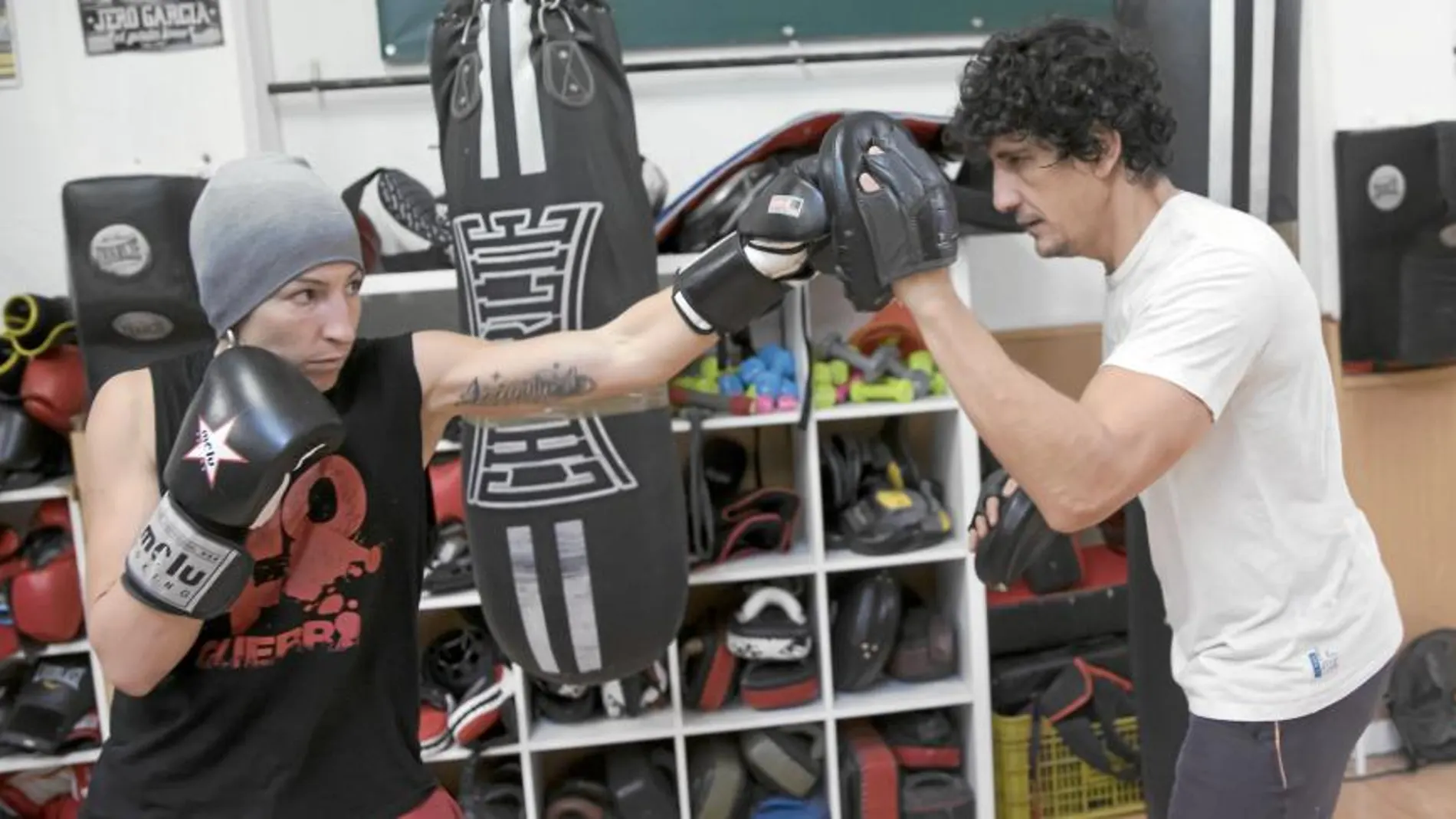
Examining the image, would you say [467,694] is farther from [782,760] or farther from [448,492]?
[782,760]

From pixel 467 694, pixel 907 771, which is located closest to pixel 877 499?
pixel 907 771

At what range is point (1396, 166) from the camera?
278cm

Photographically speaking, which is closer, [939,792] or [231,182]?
[231,182]

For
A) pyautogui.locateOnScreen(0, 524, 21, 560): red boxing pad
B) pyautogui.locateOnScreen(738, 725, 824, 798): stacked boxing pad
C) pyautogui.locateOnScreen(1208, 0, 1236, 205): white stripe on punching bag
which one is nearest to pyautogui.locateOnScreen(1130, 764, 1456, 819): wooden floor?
pyautogui.locateOnScreen(738, 725, 824, 798): stacked boxing pad

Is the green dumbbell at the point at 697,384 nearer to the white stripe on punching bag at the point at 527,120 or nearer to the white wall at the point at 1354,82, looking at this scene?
the white stripe on punching bag at the point at 527,120

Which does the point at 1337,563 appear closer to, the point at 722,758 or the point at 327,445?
the point at 327,445

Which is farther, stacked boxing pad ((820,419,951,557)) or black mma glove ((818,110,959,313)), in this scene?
stacked boxing pad ((820,419,951,557))

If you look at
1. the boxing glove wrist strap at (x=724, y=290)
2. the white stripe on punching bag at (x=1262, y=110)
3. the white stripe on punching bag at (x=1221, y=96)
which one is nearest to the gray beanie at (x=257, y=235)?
the boxing glove wrist strap at (x=724, y=290)

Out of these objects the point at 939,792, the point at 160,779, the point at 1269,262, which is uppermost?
the point at 1269,262

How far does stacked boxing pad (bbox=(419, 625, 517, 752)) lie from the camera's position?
2648mm

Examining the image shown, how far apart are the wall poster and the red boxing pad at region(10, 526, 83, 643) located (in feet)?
3.82

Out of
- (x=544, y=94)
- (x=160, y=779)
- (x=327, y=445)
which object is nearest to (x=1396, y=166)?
(x=544, y=94)

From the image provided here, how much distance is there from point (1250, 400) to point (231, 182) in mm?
1227

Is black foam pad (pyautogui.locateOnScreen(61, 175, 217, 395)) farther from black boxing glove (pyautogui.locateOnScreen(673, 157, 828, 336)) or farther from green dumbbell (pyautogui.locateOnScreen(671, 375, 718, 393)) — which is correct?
black boxing glove (pyautogui.locateOnScreen(673, 157, 828, 336))
